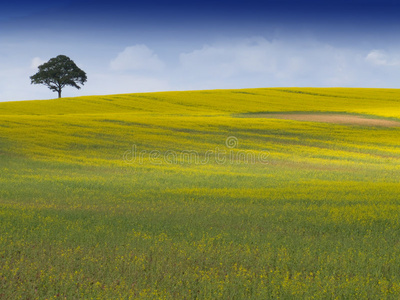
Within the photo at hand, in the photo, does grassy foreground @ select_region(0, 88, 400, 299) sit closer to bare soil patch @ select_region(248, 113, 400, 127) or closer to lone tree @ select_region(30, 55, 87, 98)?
bare soil patch @ select_region(248, 113, 400, 127)

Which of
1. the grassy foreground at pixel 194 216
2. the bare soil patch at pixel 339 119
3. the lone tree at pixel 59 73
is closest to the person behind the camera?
the grassy foreground at pixel 194 216

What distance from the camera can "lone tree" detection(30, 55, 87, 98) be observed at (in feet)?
267

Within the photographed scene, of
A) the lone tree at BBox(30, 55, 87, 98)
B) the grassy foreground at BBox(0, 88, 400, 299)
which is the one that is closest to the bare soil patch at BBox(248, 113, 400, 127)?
the grassy foreground at BBox(0, 88, 400, 299)

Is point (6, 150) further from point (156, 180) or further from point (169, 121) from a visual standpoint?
point (169, 121)

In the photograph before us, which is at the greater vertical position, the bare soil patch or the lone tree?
the lone tree

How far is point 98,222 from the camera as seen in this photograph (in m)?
12.2

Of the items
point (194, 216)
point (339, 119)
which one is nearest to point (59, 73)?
point (339, 119)

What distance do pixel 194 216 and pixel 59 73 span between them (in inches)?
2907

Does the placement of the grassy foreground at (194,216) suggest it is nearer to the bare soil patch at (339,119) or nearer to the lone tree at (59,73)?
the bare soil patch at (339,119)

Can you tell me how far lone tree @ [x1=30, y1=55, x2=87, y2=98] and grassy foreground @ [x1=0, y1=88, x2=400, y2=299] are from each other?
44043mm

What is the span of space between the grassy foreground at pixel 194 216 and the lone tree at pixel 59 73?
4404cm

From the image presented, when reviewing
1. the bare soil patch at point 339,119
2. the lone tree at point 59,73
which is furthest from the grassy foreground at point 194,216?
the lone tree at point 59,73

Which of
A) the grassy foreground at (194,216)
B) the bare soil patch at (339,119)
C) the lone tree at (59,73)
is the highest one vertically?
the lone tree at (59,73)

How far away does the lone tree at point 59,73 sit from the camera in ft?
267
